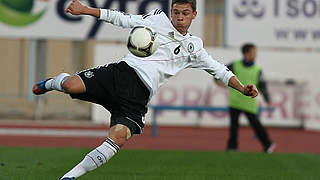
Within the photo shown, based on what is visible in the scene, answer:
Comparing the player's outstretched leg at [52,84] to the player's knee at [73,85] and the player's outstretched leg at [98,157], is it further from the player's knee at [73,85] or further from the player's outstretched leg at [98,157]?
the player's outstretched leg at [98,157]

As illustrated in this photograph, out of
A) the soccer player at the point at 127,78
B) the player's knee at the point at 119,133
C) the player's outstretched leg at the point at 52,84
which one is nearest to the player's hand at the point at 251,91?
the soccer player at the point at 127,78

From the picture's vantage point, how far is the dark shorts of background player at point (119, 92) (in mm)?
7375

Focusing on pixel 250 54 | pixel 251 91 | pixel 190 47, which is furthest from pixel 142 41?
pixel 250 54

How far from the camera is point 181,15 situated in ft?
25.1

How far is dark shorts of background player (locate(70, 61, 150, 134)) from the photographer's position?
738 cm

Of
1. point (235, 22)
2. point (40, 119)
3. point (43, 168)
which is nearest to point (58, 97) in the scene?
point (40, 119)

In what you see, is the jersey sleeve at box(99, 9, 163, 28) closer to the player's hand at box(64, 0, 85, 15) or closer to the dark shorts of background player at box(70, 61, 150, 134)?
the player's hand at box(64, 0, 85, 15)

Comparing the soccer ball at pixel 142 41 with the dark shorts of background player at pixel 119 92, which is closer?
the soccer ball at pixel 142 41

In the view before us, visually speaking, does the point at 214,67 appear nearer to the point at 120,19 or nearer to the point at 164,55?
the point at 164,55

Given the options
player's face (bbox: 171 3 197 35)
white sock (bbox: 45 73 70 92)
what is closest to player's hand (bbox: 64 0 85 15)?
white sock (bbox: 45 73 70 92)

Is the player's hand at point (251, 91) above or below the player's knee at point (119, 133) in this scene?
above

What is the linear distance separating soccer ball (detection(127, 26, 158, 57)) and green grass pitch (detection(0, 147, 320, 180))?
7.66ft

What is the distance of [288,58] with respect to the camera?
2316 cm

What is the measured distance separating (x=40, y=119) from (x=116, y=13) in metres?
17.3
